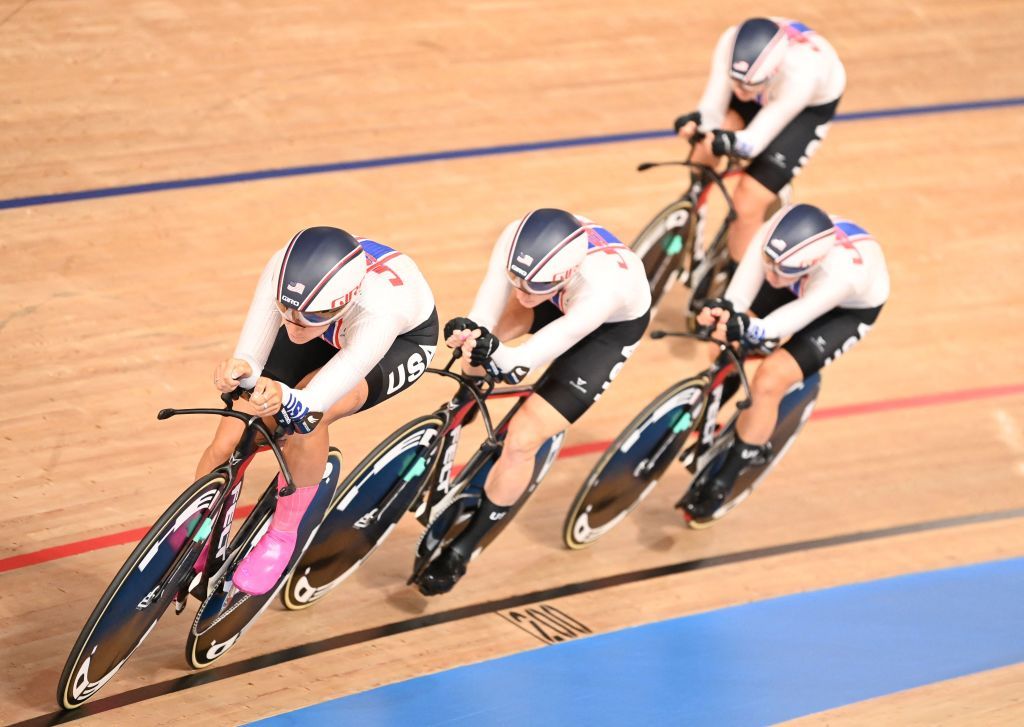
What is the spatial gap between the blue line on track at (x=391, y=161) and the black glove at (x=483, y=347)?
9.18 ft

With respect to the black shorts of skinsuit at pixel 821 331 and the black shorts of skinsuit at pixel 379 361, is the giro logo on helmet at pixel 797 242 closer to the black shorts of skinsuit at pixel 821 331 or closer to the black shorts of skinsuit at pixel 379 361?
the black shorts of skinsuit at pixel 821 331

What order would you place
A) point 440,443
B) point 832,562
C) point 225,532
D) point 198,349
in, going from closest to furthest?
1. point 225,532
2. point 440,443
3. point 832,562
4. point 198,349

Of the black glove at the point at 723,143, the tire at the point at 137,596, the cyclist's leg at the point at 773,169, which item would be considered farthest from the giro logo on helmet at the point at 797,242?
the tire at the point at 137,596

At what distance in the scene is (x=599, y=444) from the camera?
5.53 meters

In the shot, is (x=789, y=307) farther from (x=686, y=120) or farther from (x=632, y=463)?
(x=686, y=120)

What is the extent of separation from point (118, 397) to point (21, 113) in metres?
1.97

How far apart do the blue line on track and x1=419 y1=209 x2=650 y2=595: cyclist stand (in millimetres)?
2471

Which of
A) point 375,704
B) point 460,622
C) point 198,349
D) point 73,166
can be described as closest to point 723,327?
point 460,622

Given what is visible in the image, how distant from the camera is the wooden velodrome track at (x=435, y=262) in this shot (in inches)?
172

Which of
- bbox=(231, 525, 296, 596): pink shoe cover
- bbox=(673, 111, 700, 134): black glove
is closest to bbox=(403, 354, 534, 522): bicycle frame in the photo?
bbox=(231, 525, 296, 596): pink shoe cover

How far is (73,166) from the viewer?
626cm

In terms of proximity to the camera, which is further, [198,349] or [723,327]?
[198,349]

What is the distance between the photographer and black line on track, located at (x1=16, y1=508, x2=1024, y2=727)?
381cm

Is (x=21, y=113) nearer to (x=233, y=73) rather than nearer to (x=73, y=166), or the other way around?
(x=73, y=166)
